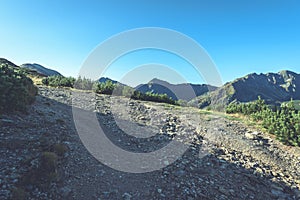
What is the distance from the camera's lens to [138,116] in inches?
571

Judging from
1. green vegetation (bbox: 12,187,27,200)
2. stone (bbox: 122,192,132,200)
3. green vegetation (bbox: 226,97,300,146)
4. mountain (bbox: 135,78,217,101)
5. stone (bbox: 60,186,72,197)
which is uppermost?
mountain (bbox: 135,78,217,101)

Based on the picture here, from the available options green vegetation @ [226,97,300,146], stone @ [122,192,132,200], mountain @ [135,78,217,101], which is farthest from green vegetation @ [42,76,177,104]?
stone @ [122,192,132,200]

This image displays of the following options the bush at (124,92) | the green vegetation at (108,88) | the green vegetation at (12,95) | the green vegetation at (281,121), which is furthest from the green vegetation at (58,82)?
the green vegetation at (281,121)

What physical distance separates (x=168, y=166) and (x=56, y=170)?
12.3 ft

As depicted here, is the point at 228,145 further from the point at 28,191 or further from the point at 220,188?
the point at 28,191

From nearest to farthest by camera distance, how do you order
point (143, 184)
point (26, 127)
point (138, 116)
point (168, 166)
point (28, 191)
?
1. point (28, 191)
2. point (143, 184)
3. point (168, 166)
4. point (26, 127)
5. point (138, 116)

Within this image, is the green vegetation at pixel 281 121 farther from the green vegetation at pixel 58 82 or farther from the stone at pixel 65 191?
the green vegetation at pixel 58 82

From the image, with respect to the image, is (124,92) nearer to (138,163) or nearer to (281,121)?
(281,121)

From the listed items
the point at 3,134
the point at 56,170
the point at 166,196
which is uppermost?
the point at 3,134

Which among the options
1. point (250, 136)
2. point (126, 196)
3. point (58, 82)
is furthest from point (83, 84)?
point (126, 196)

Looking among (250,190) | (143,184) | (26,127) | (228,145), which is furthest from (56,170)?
(228,145)

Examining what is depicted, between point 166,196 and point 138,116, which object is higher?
point 138,116

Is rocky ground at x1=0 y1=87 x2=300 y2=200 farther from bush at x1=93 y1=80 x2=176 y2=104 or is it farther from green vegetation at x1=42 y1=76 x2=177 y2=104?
green vegetation at x1=42 y1=76 x2=177 y2=104

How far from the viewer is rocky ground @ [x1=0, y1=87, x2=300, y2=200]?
6.03 metres
